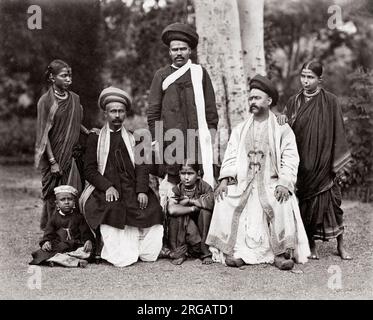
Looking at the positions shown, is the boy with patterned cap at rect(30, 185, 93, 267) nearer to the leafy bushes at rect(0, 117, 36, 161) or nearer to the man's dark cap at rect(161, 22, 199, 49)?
the man's dark cap at rect(161, 22, 199, 49)

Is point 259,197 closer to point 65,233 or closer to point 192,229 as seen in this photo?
point 192,229

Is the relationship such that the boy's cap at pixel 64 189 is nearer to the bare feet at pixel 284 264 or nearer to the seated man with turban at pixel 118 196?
the seated man with turban at pixel 118 196

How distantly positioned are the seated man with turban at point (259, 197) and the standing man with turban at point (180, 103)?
1.42 feet

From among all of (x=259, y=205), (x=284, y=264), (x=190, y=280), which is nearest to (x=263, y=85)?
(x=259, y=205)

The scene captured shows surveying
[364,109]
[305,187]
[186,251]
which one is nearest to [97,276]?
[186,251]

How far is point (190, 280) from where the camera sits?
5363 mm

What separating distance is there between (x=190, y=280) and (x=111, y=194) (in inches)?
49.4

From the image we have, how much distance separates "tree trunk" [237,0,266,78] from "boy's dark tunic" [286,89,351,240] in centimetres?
251

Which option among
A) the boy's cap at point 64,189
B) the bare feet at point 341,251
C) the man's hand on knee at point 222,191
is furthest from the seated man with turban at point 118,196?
the bare feet at point 341,251

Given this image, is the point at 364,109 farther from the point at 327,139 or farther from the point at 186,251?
the point at 186,251

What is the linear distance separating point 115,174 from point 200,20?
2896mm

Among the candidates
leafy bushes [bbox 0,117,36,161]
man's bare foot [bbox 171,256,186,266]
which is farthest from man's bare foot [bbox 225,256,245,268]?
leafy bushes [bbox 0,117,36,161]

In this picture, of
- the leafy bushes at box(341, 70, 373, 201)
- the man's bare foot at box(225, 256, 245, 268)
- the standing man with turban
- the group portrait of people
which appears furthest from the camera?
the leafy bushes at box(341, 70, 373, 201)

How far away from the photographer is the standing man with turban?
20.7ft
